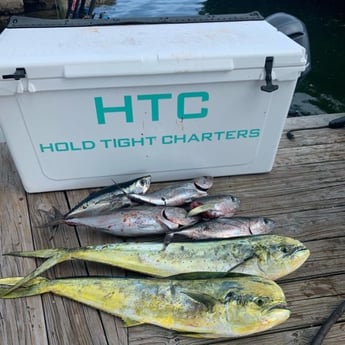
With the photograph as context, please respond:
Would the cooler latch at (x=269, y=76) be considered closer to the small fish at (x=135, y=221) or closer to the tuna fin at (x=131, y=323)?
the small fish at (x=135, y=221)

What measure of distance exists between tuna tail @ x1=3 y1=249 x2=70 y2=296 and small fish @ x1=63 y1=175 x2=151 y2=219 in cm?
19

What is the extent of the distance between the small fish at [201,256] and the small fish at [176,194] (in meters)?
0.27

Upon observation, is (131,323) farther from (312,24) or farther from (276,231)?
(312,24)

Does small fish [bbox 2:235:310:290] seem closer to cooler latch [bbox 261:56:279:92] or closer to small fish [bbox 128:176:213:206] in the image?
small fish [bbox 128:176:213:206]

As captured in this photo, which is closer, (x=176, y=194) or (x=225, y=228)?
(x=225, y=228)

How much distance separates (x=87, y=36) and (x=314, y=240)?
3.99ft

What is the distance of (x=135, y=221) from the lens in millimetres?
1490

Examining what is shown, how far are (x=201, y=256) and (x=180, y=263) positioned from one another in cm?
7

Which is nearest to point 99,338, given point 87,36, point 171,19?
point 87,36

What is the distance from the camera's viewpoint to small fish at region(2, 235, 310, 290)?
4.25 feet

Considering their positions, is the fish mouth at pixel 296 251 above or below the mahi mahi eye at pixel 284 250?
below

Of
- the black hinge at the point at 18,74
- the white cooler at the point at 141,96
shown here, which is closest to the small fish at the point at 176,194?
the white cooler at the point at 141,96

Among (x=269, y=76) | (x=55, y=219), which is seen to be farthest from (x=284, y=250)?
(x=55, y=219)

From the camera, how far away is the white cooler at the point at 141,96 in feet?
4.63
